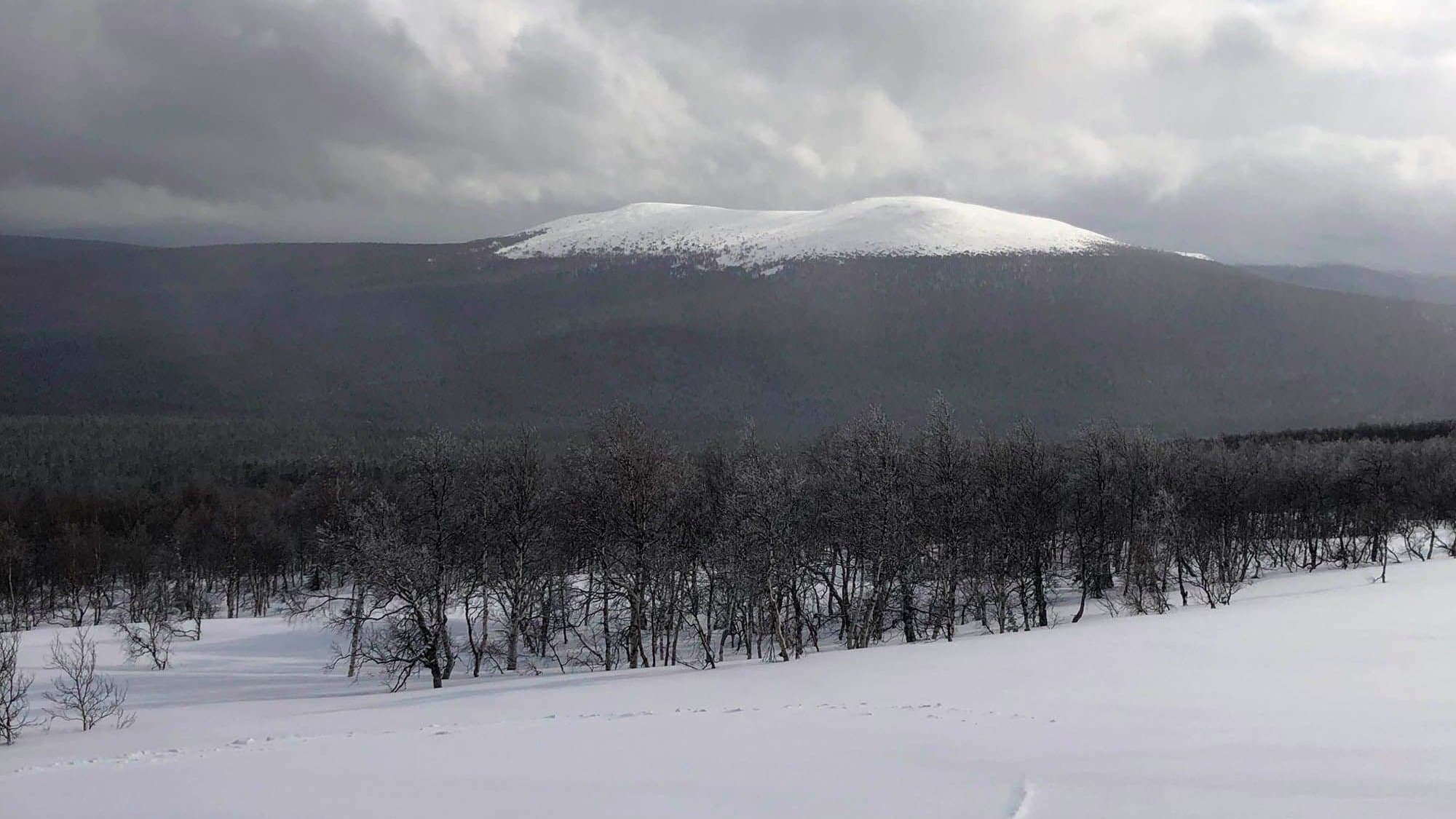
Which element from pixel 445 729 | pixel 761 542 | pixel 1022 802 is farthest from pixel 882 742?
pixel 761 542

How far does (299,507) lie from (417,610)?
5596 cm

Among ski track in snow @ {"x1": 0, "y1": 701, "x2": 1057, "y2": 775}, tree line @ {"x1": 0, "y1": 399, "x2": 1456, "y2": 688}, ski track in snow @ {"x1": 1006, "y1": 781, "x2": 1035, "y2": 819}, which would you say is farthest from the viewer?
tree line @ {"x1": 0, "y1": 399, "x2": 1456, "y2": 688}

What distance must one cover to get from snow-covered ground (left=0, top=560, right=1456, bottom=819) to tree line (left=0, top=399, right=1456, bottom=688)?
273 inches

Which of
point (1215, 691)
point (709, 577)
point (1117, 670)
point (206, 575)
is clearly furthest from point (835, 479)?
point (206, 575)

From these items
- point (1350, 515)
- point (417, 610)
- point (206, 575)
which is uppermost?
point (417, 610)

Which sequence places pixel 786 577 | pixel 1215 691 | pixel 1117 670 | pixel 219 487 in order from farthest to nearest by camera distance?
pixel 219 487 → pixel 786 577 → pixel 1117 670 → pixel 1215 691

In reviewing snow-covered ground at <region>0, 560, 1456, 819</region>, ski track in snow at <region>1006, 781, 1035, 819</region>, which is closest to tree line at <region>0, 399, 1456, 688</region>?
snow-covered ground at <region>0, 560, 1456, 819</region>

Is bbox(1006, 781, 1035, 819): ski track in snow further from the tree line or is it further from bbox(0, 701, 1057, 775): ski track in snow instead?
the tree line

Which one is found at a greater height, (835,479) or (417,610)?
(835,479)

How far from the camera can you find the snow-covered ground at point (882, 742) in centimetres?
995

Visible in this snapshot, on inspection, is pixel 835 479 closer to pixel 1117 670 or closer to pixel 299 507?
pixel 1117 670

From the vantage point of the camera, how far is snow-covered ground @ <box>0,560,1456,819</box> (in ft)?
32.7

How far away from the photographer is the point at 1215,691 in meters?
16.0

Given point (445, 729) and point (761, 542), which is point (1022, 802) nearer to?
point (445, 729)
